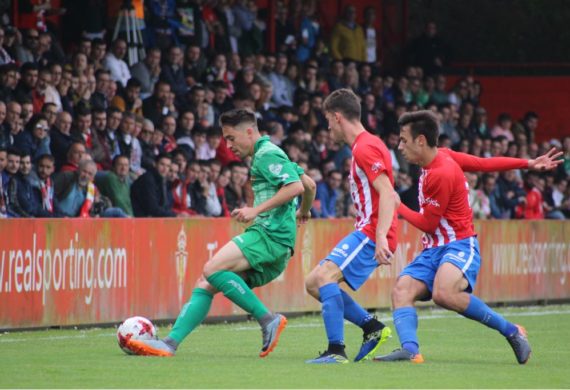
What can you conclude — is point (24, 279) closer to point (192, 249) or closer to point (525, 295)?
point (192, 249)

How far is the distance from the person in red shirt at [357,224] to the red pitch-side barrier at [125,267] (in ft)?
13.7

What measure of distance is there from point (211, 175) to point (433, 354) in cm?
727

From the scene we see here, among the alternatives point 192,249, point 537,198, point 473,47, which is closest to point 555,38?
point 473,47

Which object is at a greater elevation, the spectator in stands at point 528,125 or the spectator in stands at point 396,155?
the spectator in stands at point 528,125

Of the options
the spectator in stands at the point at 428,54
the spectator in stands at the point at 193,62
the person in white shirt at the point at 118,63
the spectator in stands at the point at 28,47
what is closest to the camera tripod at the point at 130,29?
the person in white shirt at the point at 118,63

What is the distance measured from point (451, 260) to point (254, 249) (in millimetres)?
1509

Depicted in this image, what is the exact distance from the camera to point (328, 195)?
20656 millimetres

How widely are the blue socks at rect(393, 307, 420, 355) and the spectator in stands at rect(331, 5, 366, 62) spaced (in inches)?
606

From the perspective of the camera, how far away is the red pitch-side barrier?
1398cm

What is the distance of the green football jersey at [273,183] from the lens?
10867mm

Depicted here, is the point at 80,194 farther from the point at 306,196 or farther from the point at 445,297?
the point at 445,297

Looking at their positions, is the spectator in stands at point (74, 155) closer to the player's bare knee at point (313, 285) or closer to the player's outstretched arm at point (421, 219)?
the player's bare knee at point (313, 285)

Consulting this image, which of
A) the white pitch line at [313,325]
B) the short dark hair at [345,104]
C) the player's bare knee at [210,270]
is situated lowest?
the white pitch line at [313,325]

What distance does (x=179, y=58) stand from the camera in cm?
2052
